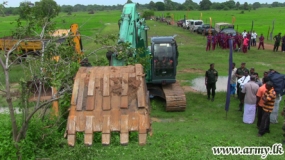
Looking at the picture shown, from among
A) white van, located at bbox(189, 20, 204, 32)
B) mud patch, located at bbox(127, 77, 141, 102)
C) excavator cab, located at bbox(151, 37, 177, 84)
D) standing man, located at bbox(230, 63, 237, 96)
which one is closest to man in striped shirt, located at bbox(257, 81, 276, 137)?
standing man, located at bbox(230, 63, 237, 96)

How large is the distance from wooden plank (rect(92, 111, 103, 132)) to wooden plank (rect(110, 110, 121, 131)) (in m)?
0.17

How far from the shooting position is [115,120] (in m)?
4.96

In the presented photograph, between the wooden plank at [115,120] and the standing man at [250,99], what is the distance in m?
6.16

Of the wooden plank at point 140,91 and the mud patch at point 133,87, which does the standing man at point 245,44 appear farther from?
the mud patch at point 133,87

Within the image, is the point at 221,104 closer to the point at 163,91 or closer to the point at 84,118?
the point at 163,91

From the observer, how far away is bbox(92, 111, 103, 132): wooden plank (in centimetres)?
492

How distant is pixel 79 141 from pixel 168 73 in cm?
708

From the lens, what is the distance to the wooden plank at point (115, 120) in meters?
4.91

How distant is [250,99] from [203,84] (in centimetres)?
563

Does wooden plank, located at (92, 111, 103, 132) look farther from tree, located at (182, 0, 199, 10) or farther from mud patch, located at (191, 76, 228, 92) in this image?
tree, located at (182, 0, 199, 10)

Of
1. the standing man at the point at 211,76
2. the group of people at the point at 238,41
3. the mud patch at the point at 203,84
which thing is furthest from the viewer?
the group of people at the point at 238,41

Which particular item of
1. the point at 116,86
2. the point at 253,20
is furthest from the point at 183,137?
the point at 253,20

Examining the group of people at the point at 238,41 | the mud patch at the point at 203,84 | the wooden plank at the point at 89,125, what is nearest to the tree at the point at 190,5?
the group of people at the point at 238,41

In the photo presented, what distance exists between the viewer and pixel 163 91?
12461mm
